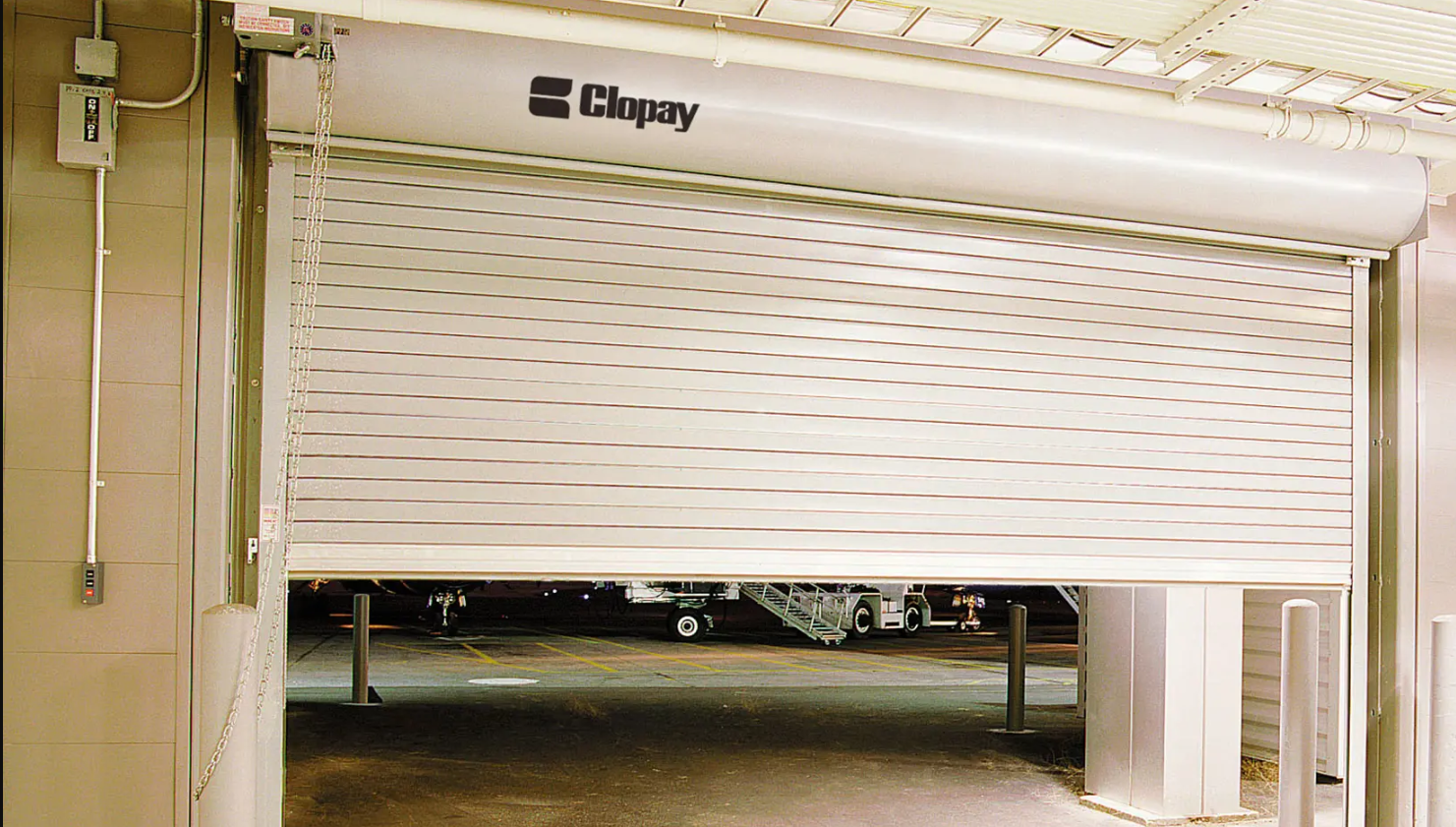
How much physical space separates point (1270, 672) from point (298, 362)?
25.2 feet

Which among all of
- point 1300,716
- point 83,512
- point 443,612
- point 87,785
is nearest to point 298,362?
point 83,512

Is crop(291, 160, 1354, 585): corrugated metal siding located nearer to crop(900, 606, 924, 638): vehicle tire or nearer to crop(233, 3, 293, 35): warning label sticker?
crop(233, 3, 293, 35): warning label sticker

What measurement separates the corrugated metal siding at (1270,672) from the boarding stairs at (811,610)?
10.5m

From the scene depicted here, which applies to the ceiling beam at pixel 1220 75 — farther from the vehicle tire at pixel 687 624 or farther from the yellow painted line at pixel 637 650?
the vehicle tire at pixel 687 624

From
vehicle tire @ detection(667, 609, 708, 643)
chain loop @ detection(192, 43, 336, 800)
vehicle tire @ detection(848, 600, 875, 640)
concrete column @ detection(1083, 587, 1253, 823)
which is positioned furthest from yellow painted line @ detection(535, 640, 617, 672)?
chain loop @ detection(192, 43, 336, 800)

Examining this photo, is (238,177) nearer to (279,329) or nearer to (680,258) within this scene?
(279,329)

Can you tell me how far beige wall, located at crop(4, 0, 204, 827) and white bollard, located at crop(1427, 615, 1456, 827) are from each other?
5700 millimetres

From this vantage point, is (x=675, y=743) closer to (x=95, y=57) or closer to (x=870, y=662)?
(x=95, y=57)

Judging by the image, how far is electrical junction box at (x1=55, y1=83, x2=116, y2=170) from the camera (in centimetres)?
440

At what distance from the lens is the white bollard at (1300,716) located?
5121 mm

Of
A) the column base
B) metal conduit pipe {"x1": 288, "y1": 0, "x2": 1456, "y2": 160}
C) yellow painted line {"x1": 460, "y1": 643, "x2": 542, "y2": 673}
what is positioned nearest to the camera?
metal conduit pipe {"x1": 288, "y1": 0, "x2": 1456, "y2": 160}

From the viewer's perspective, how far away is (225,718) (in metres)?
3.81

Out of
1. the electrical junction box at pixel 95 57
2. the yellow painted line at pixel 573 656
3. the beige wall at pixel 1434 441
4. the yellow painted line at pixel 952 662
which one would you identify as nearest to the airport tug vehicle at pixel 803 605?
the yellow painted line at pixel 952 662

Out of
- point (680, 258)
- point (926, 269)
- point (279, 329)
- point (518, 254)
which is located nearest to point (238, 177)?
point (279, 329)
